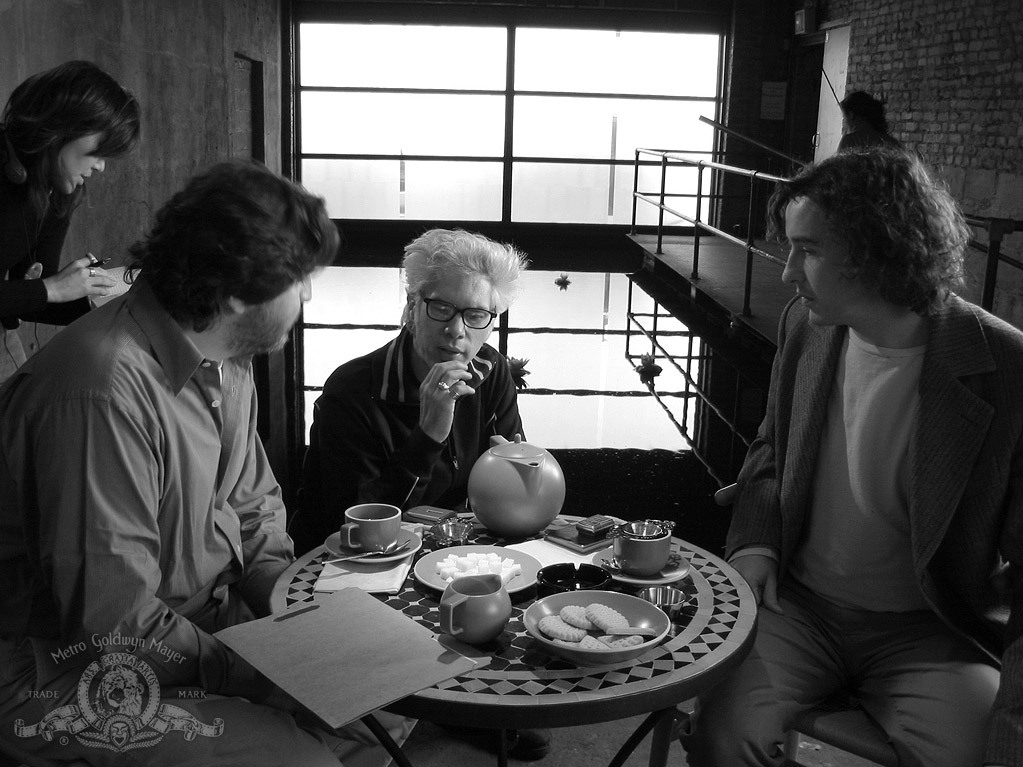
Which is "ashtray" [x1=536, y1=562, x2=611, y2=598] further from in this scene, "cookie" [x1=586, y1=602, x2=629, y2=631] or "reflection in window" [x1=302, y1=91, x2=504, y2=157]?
"reflection in window" [x1=302, y1=91, x2=504, y2=157]

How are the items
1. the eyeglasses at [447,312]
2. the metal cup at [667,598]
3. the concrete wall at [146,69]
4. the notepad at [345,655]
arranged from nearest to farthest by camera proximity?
the notepad at [345,655], the metal cup at [667,598], the eyeglasses at [447,312], the concrete wall at [146,69]

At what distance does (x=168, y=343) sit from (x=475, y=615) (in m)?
0.57

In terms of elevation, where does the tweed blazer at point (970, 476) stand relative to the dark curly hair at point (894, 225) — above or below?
below

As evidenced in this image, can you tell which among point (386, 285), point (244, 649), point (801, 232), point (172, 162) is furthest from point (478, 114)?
point (244, 649)

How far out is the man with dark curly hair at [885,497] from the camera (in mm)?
1521

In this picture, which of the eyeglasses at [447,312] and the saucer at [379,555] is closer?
the saucer at [379,555]

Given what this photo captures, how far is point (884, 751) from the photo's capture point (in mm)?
1468

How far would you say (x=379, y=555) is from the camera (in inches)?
62.7

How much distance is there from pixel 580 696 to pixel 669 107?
31.0 feet

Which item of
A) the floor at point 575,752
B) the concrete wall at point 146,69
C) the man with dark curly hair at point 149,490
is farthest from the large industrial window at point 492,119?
the man with dark curly hair at point 149,490

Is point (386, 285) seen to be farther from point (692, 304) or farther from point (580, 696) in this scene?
point (580, 696)

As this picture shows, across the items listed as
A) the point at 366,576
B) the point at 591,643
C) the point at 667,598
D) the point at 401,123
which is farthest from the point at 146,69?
the point at 591,643

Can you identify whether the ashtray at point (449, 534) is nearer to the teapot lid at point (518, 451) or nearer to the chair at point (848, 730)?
the teapot lid at point (518, 451)

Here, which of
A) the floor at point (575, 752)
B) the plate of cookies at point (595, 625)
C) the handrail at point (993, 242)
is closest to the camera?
the plate of cookies at point (595, 625)
